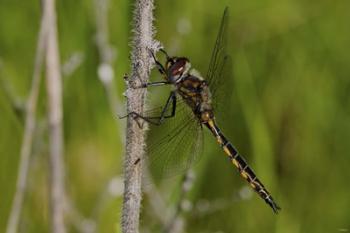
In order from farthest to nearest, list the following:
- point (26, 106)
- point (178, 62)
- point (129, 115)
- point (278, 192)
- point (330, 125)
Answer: point (330, 125), point (278, 192), point (26, 106), point (178, 62), point (129, 115)

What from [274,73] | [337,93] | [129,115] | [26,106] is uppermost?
[274,73]

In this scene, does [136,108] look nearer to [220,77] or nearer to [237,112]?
[220,77]

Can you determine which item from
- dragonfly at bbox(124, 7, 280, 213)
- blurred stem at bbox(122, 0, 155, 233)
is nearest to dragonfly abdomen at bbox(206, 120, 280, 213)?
dragonfly at bbox(124, 7, 280, 213)

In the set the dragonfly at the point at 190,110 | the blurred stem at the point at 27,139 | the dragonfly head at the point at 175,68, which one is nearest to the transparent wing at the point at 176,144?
the dragonfly at the point at 190,110

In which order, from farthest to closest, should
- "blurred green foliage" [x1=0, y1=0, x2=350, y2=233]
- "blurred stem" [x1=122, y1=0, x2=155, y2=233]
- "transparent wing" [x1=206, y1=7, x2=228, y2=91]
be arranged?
1. "blurred green foliage" [x1=0, y1=0, x2=350, y2=233]
2. "transparent wing" [x1=206, y1=7, x2=228, y2=91]
3. "blurred stem" [x1=122, y1=0, x2=155, y2=233]

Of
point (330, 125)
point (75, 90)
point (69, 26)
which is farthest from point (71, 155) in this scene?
point (330, 125)

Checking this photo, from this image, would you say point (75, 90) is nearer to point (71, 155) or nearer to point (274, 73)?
point (71, 155)

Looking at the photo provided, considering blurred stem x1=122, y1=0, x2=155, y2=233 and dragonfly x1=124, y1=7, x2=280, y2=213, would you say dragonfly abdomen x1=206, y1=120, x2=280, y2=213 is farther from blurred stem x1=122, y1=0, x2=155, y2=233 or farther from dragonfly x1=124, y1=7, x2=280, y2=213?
blurred stem x1=122, y1=0, x2=155, y2=233
